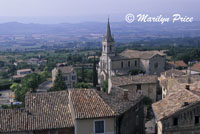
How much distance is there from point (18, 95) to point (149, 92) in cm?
2001

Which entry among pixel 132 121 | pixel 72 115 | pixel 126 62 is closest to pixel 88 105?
pixel 72 115

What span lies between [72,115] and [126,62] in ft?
165

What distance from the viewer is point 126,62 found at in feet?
225

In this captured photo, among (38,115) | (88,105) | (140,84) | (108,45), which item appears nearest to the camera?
(88,105)

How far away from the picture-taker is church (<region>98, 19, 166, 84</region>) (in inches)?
2643

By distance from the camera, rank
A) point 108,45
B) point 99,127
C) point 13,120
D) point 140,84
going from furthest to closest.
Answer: point 108,45 < point 140,84 < point 13,120 < point 99,127

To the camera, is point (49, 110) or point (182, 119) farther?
point (49, 110)

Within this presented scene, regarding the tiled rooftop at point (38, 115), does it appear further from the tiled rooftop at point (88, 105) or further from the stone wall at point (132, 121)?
the stone wall at point (132, 121)

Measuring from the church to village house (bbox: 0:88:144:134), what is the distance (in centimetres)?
4483

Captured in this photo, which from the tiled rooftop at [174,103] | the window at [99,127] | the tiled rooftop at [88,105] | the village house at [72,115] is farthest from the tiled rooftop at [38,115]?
the tiled rooftop at [174,103]

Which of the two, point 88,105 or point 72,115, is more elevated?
point 88,105

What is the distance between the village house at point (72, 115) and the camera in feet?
58.6

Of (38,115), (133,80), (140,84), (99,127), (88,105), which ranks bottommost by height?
(140,84)

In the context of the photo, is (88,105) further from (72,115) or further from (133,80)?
(133,80)
